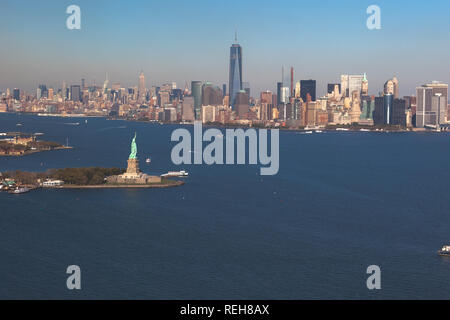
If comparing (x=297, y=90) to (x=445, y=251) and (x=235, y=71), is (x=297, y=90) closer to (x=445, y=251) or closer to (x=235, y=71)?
(x=235, y=71)

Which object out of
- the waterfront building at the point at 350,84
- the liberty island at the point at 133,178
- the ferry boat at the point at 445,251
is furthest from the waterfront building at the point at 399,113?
the ferry boat at the point at 445,251

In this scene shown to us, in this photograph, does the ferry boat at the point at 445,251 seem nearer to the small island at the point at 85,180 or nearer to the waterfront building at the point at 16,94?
the small island at the point at 85,180

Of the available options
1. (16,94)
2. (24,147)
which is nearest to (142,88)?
(16,94)

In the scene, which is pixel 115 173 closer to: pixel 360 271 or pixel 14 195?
pixel 14 195

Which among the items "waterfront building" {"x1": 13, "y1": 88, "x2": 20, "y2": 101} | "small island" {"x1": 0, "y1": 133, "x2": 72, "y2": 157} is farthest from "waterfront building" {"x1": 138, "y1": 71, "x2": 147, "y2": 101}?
"small island" {"x1": 0, "y1": 133, "x2": 72, "y2": 157}

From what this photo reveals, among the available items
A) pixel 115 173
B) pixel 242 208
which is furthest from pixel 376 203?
pixel 115 173

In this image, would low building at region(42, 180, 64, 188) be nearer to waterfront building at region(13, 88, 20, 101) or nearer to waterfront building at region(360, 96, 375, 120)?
waterfront building at region(360, 96, 375, 120)
